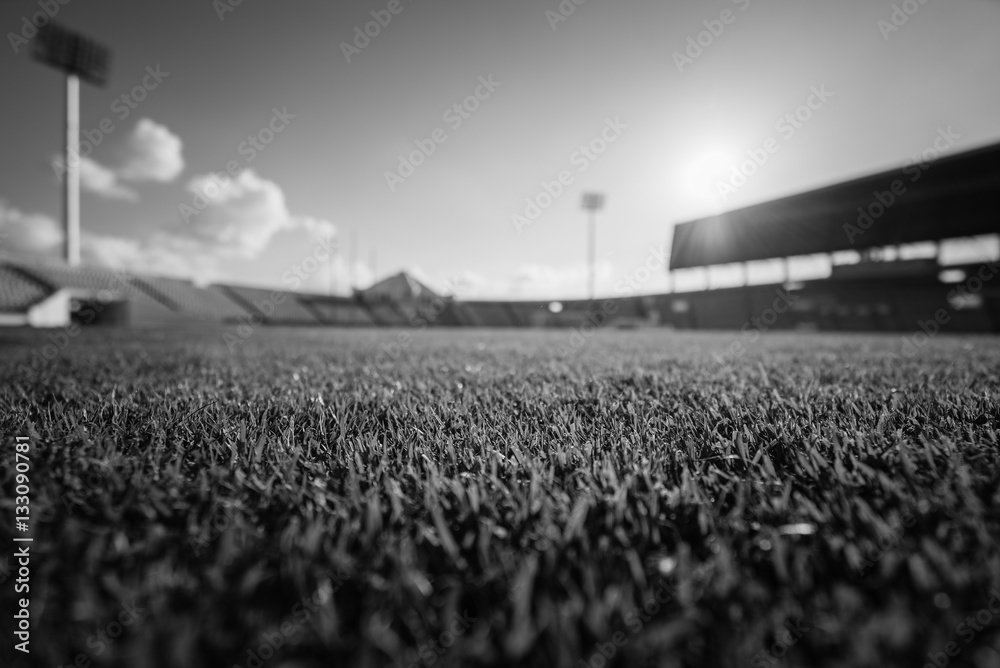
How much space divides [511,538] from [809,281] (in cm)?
2301

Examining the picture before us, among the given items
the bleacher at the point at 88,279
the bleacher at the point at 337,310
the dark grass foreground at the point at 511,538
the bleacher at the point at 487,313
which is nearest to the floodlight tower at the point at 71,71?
the bleacher at the point at 88,279

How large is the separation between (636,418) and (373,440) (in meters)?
0.64

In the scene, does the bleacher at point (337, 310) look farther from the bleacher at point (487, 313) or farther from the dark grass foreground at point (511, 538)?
the dark grass foreground at point (511, 538)

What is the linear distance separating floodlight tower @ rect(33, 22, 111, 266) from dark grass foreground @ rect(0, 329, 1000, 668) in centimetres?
3362

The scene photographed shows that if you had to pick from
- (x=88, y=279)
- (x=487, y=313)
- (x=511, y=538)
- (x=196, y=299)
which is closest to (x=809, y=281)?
(x=487, y=313)

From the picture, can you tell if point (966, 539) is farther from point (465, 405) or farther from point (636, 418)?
point (465, 405)

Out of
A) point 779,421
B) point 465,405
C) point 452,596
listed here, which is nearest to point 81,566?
point 452,596

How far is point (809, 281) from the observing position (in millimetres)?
19141

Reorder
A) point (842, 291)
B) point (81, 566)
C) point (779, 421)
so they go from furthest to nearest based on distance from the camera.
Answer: point (842, 291) → point (779, 421) → point (81, 566)

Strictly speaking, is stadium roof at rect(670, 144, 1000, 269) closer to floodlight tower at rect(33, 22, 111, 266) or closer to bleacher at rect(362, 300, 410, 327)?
bleacher at rect(362, 300, 410, 327)

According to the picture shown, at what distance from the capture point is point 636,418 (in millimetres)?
1122

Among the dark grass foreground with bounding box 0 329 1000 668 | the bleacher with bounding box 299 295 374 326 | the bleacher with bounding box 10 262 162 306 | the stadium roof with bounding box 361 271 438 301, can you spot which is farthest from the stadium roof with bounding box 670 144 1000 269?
the bleacher with bounding box 10 262 162 306

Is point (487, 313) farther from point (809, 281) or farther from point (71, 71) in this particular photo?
point (71, 71)

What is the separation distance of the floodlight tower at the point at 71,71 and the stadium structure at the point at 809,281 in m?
6.94
